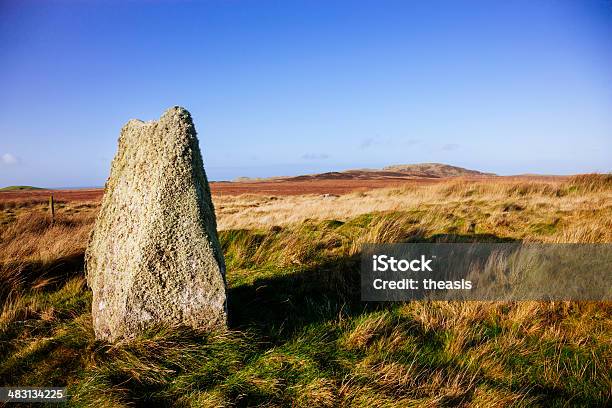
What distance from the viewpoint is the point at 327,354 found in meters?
3.39

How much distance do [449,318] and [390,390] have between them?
1522mm

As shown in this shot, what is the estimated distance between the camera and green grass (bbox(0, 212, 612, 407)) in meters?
2.87

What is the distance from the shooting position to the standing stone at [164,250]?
143 inches

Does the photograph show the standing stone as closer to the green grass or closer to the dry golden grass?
the green grass

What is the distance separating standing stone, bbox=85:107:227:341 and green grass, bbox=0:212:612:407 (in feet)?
0.71

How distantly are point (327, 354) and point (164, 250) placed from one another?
185cm

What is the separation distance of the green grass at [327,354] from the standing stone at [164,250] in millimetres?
Result: 216

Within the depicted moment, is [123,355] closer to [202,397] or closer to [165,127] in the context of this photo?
[202,397]

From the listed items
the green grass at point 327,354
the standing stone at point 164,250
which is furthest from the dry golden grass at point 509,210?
the standing stone at point 164,250

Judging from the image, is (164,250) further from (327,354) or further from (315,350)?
(327,354)

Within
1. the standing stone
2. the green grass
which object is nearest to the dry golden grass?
the green grass

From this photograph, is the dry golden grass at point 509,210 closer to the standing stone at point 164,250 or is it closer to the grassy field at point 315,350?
the grassy field at point 315,350

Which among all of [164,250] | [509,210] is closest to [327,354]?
[164,250]

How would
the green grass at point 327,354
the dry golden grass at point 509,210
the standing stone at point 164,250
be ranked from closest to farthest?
the green grass at point 327,354, the standing stone at point 164,250, the dry golden grass at point 509,210
